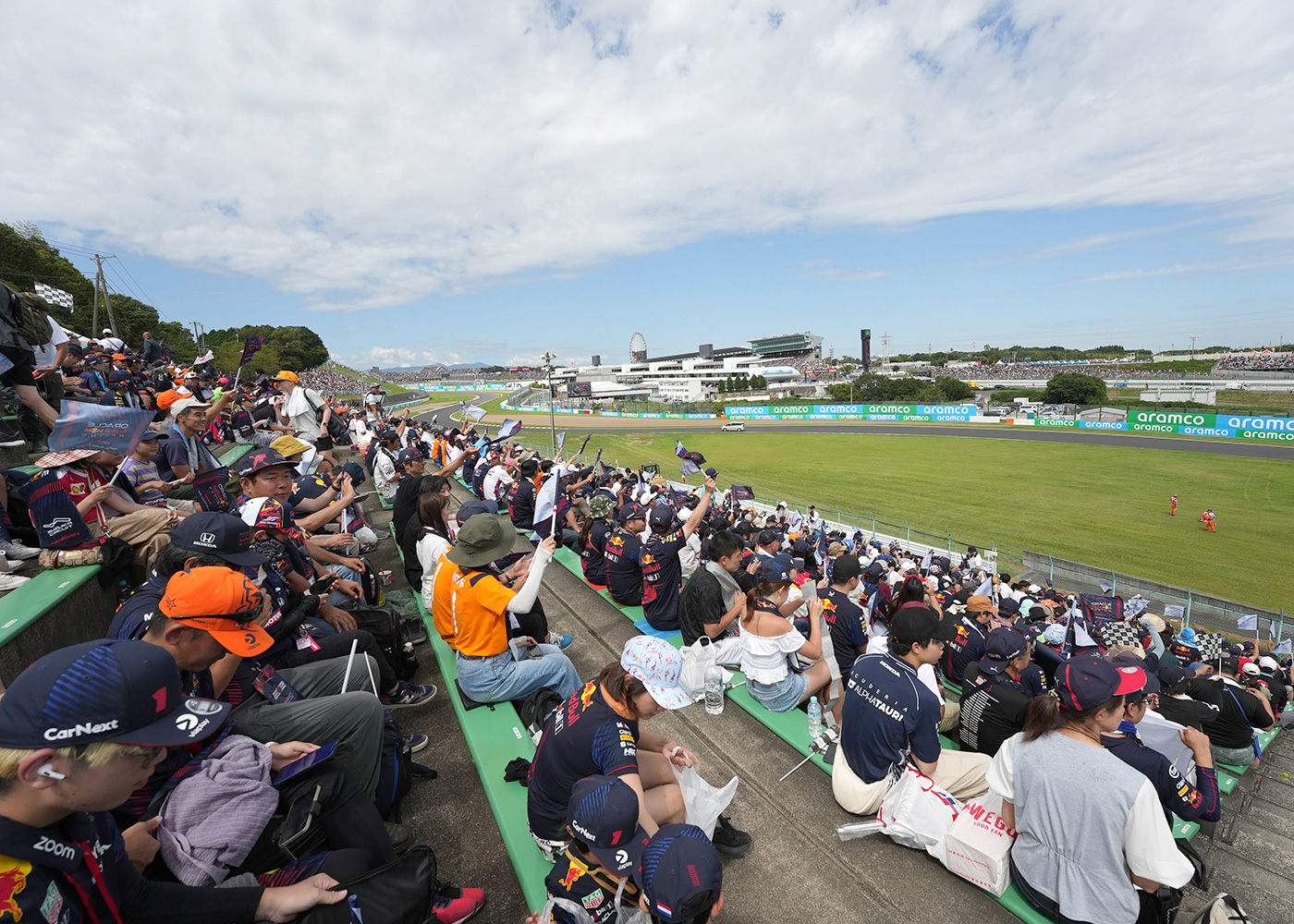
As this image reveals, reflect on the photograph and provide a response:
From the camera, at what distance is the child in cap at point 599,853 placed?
219 centimetres

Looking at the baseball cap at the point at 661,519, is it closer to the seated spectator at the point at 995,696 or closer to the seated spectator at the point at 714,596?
the seated spectator at the point at 714,596

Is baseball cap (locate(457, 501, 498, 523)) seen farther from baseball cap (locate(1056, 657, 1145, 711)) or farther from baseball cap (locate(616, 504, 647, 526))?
baseball cap (locate(1056, 657, 1145, 711))

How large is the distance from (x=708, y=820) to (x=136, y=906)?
2422mm

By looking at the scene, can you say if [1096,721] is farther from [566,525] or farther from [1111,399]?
[1111,399]

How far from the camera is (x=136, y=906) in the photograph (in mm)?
1738

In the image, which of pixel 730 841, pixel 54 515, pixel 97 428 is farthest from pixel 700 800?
pixel 97 428

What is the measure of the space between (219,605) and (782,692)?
376 centimetres

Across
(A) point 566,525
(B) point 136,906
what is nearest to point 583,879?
(B) point 136,906

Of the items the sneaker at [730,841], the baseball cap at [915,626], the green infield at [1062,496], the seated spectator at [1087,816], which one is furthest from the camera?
the green infield at [1062,496]

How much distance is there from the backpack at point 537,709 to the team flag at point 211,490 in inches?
147

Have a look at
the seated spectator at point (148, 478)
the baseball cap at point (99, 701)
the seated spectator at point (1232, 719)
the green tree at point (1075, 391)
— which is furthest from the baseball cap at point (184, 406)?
the green tree at point (1075, 391)

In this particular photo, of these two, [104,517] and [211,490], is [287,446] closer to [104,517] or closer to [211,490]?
[211,490]

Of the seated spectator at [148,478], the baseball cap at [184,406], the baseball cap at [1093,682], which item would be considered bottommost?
the baseball cap at [1093,682]

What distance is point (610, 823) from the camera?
218 cm
